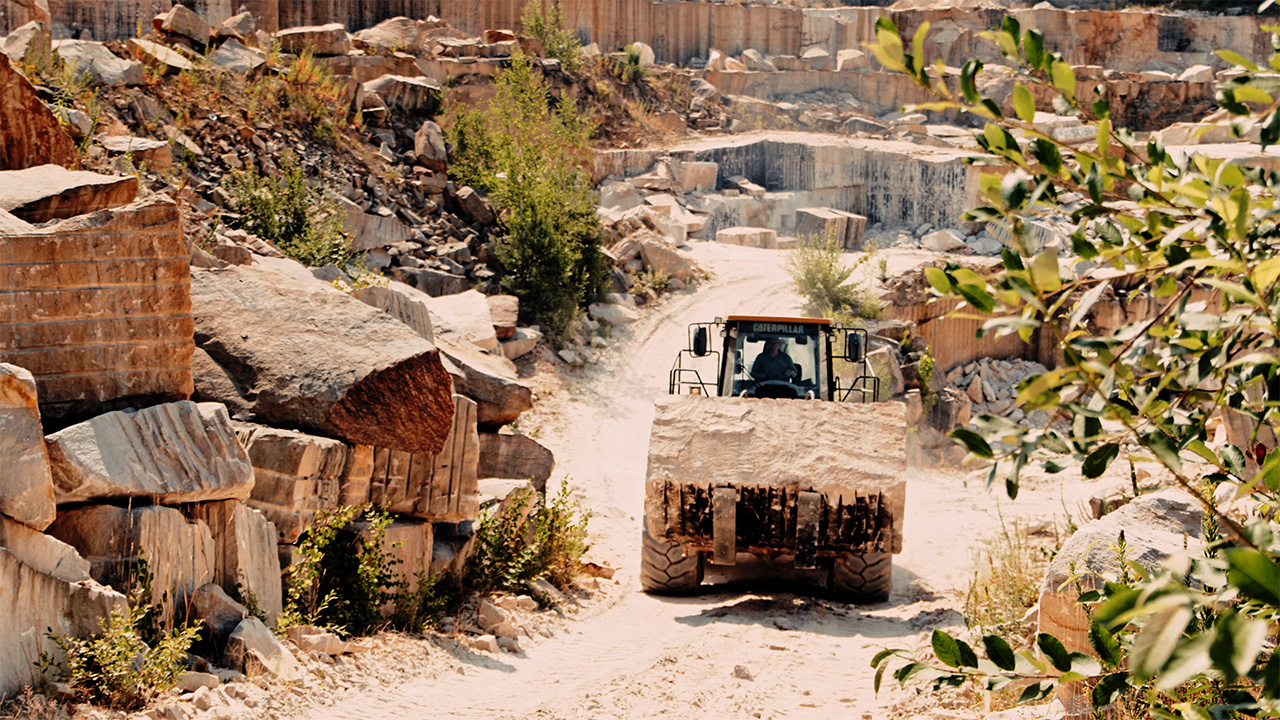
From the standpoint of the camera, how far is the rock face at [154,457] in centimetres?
561

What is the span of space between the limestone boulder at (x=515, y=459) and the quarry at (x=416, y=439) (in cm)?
3

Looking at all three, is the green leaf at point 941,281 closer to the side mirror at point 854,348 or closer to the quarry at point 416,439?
the quarry at point 416,439

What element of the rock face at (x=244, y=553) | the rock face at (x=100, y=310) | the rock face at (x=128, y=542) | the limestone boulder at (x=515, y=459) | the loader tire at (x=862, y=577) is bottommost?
the loader tire at (x=862, y=577)

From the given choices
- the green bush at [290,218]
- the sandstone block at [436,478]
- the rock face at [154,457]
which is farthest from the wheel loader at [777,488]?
the green bush at [290,218]

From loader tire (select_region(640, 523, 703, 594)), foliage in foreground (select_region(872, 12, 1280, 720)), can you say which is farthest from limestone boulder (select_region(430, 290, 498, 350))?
foliage in foreground (select_region(872, 12, 1280, 720))

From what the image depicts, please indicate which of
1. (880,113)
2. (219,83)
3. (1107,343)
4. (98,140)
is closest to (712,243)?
(219,83)

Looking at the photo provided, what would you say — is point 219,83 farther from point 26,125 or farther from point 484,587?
point 484,587

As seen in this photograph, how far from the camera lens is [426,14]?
3628 cm

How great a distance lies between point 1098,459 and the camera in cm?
231

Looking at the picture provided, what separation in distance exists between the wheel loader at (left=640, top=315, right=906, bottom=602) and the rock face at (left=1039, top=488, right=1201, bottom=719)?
251cm

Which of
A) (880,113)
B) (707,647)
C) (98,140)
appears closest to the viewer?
(707,647)

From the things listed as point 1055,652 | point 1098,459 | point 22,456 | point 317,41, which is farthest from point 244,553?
point 317,41

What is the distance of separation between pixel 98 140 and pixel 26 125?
7325mm

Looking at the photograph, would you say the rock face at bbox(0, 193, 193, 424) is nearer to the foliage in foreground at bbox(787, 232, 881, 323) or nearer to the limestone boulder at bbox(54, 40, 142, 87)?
the limestone boulder at bbox(54, 40, 142, 87)
